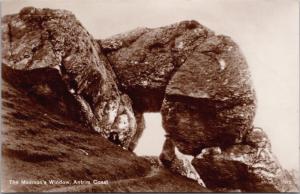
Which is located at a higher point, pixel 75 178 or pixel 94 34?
pixel 94 34

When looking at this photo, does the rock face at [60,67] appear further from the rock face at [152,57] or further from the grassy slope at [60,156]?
the rock face at [152,57]

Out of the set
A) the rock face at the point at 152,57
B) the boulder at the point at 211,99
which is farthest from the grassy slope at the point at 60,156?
the rock face at the point at 152,57

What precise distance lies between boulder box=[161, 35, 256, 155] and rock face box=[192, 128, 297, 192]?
552 millimetres

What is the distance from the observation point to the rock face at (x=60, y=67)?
17016 millimetres

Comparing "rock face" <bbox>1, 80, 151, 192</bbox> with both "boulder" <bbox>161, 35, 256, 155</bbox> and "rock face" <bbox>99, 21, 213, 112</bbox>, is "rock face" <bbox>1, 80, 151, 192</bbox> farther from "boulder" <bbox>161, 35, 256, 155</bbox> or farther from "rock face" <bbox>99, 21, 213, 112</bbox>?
"rock face" <bbox>99, 21, 213, 112</bbox>

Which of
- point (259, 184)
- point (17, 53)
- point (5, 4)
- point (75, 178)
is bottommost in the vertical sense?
point (259, 184)

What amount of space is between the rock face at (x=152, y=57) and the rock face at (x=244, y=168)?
3677 mm

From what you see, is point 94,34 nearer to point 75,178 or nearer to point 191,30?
point 191,30

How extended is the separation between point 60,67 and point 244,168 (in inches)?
322

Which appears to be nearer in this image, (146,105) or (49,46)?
(49,46)

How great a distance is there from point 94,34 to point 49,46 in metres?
3.26

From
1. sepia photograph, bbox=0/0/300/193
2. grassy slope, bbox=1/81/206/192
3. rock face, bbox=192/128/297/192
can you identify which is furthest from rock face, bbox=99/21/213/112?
rock face, bbox=192/128/297/192

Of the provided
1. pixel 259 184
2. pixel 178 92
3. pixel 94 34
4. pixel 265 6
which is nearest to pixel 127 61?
pixel 94 34

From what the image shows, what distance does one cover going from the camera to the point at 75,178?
45.4 feet
